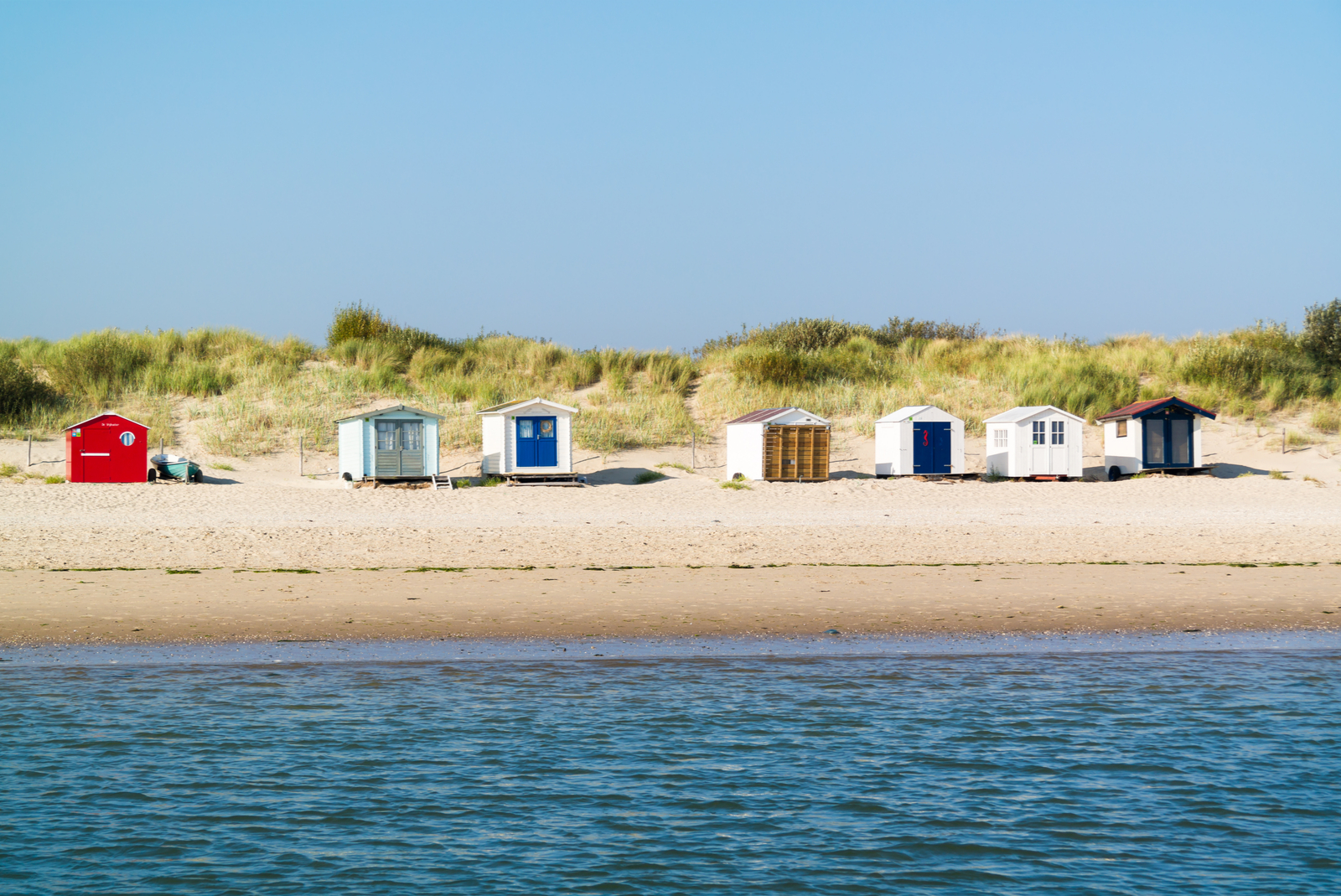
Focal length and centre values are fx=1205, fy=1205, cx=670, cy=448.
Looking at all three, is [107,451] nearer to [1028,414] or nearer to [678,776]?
[1028,414]

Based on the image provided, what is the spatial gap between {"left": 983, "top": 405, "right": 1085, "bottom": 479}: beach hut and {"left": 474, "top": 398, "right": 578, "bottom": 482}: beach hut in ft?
34.9

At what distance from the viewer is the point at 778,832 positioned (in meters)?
6.51

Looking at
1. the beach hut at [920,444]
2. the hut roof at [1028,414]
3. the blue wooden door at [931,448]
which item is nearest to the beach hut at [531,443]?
the beach hut at [920,444]

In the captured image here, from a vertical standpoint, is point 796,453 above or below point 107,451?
below

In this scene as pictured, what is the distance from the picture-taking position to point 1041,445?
2934cm

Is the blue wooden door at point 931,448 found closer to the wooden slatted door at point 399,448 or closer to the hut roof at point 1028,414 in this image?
the hut roof at point 1028,414

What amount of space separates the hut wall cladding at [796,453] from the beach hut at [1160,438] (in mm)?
Answer: 7586

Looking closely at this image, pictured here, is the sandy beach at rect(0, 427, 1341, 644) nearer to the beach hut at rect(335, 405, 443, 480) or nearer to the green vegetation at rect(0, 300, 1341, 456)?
the beach hut at rect(335, 405, 443, 480)

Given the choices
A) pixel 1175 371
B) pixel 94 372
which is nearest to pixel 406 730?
pixel 94 372

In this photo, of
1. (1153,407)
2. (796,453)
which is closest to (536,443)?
(796,453)

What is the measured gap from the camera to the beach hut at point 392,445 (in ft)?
88.5

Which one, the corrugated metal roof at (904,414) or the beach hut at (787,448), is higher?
the corrugated metal roof at (904,414)

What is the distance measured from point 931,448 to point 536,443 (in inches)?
376

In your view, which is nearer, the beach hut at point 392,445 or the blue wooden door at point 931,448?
the beach hut at point 392,445
